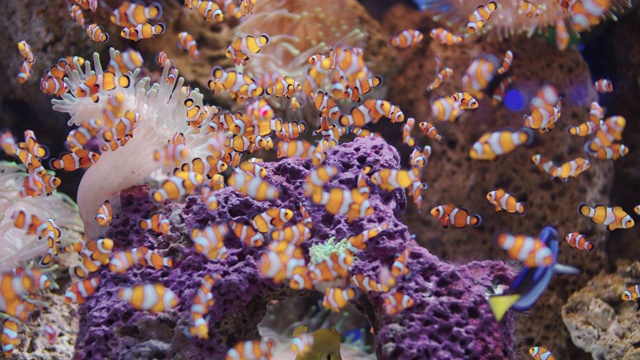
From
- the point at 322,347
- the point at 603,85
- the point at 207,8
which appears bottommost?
the point at 322,347

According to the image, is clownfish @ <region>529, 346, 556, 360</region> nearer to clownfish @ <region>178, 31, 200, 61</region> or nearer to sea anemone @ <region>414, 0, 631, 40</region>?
sea anemone @ <region>414, 0, 631, 40</region>

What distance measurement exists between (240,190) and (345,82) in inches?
59.2

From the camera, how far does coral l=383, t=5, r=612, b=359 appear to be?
17.7 ft

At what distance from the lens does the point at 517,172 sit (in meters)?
5.45

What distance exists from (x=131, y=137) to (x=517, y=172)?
13.0 feet

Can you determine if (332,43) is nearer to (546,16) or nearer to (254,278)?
(546,16)

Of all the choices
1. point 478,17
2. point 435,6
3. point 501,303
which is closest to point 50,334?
point 501,303

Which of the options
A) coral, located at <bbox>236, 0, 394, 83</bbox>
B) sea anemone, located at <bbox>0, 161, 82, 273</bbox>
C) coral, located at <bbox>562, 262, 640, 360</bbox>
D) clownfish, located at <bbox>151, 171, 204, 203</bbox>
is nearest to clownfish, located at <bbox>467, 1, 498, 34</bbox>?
coral, located at <bbox>236, 0, 394, 83</bbox>

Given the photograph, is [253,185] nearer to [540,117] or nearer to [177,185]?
[177,185]

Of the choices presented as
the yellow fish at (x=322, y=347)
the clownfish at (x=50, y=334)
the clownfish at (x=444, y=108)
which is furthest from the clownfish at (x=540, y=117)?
the clownfish at (x=50, y=334)

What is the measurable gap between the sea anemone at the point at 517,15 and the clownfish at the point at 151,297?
415 cm

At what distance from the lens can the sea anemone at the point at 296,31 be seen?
5090 mm

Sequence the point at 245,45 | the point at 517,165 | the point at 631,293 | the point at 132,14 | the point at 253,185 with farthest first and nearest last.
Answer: the point at 517,165 < the point at 631,293 < the point at 245,45 < the point at 132,14 < the point at 253,185

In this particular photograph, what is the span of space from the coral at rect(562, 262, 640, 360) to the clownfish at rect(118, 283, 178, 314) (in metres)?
4.09
